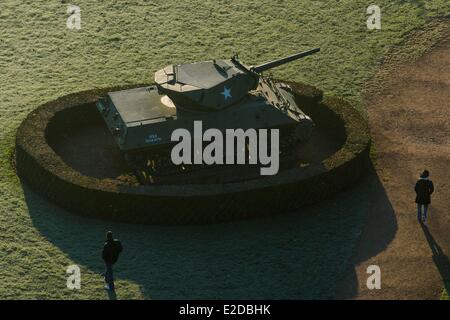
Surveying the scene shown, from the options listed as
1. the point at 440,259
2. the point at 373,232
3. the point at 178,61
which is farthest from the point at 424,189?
the point at 178,61

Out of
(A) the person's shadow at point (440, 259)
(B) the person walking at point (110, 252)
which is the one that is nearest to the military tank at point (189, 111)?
(B) the person walking at point (110, 252)

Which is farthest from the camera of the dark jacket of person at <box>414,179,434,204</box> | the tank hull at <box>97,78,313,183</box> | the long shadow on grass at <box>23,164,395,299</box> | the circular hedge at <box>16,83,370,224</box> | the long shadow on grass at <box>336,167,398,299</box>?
the tank hull at <box>97,78,313,183</box>

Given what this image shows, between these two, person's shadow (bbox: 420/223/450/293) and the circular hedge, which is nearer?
person's shadow (bbox: 420/223/450/293)

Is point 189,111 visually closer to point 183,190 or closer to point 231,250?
point 183,190

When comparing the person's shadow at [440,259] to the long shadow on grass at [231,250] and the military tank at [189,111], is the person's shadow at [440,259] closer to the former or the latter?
the long shadow on grass at [231,250]

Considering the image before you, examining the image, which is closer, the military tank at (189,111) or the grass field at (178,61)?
the grass field at (178,61)

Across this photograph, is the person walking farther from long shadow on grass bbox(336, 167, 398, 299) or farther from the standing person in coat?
the standing person in coat

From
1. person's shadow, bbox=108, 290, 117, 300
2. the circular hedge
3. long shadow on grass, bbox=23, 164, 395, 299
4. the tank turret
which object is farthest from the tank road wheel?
person's shadow, bbox=108, 290, 117, 300
